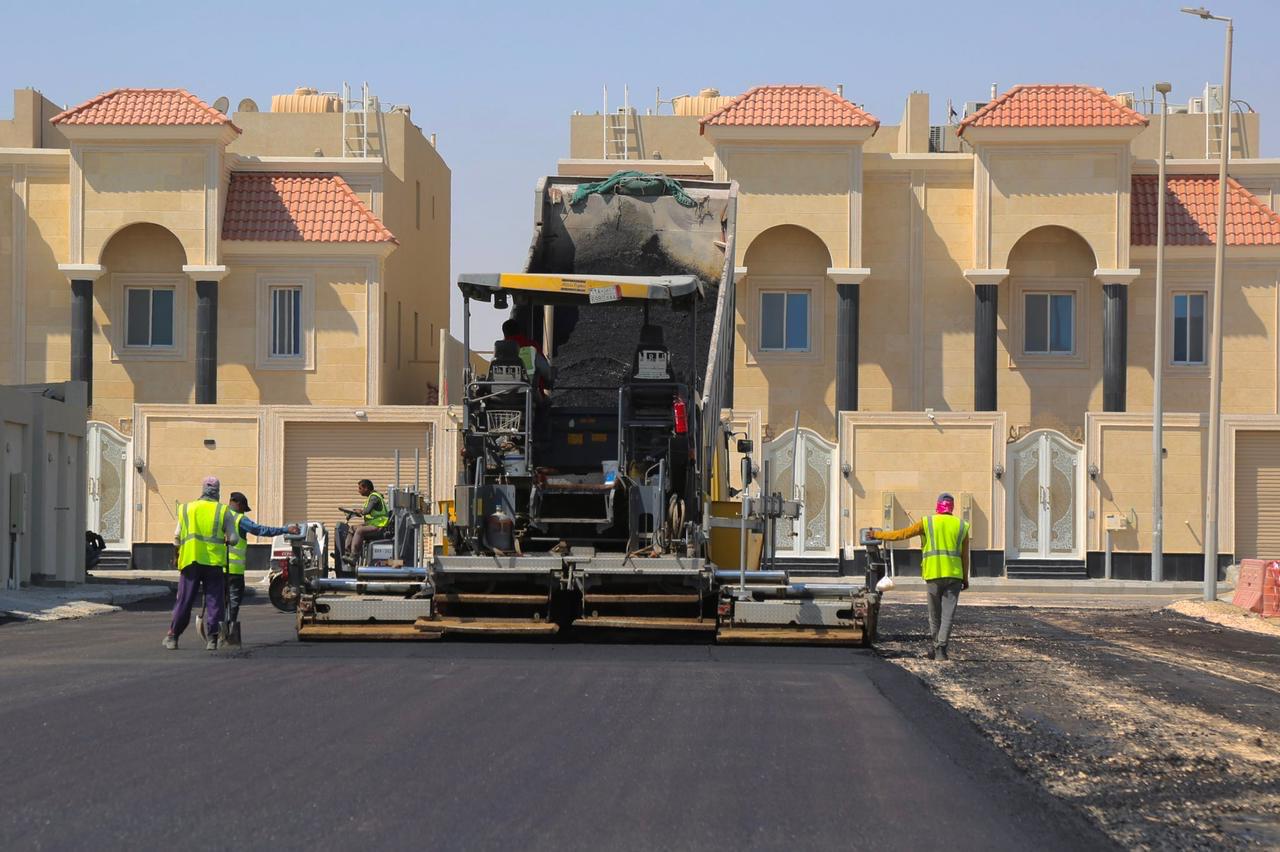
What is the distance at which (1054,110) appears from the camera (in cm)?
4044

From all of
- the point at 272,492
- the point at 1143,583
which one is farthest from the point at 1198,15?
the point at 272,492

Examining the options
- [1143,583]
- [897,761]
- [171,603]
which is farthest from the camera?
[1143,583]

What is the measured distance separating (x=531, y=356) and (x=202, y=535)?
138 inches

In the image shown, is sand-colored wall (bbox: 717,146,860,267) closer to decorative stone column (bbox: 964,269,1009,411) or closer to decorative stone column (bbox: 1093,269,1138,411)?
decorative stone column (bbox: 964,269,1009,411)

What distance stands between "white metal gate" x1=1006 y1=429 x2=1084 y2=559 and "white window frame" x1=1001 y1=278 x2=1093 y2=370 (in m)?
3.95

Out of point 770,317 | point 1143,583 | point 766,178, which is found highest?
point 766,178

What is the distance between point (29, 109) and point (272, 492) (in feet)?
47.5

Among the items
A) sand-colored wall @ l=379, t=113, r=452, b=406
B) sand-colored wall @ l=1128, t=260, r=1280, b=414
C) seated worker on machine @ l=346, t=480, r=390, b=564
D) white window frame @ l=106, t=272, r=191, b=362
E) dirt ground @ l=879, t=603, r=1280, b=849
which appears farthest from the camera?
sand-colored wall @ l=379, t=113, r=452, b=406

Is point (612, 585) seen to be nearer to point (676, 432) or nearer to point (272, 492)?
point (676, 432)

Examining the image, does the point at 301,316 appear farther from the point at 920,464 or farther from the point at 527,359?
the point at 527,359

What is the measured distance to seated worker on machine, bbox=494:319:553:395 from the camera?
18281 millimetres

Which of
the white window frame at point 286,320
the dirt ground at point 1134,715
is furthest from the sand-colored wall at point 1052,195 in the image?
the dirt ground at point 1134,715

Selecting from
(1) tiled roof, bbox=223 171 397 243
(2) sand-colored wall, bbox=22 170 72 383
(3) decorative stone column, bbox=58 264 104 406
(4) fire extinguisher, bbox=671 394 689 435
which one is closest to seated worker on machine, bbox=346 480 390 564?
(4) fire extinguisher, bbox=671 394 689 435

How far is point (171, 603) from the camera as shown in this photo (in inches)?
1089
